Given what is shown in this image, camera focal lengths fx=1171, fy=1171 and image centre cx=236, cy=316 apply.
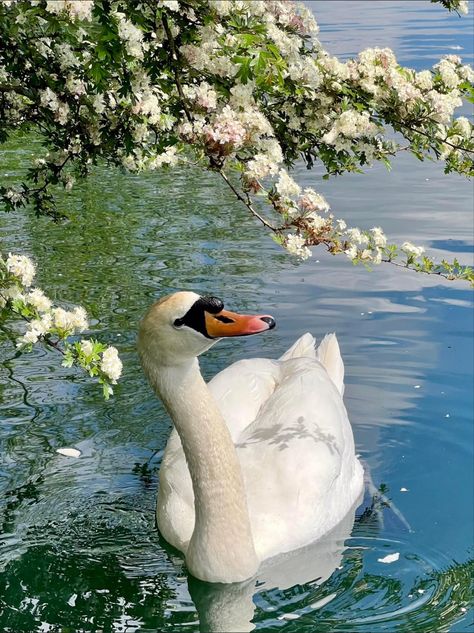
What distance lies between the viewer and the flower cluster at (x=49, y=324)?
15.0 ft

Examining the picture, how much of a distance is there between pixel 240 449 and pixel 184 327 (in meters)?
1.65

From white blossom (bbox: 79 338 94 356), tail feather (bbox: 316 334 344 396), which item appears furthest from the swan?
white blossom (bbox: 79 338 94 356)

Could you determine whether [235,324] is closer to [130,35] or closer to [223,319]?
[223,319]

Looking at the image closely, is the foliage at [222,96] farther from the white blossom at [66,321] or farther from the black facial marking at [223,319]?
the black facial marking at [223,319]

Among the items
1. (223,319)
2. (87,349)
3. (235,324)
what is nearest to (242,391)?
(223,319)

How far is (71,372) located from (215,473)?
11.2ft

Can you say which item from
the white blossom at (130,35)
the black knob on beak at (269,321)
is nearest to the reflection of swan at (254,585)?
the black knob on beak at (269,321)

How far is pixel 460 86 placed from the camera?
5.88 metres

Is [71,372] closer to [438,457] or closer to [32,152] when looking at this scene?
[438,457]

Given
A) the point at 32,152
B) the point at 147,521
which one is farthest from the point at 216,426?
the point at 32,152

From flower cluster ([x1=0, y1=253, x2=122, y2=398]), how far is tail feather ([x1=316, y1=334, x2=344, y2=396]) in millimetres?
3657

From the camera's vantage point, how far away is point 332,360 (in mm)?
8320

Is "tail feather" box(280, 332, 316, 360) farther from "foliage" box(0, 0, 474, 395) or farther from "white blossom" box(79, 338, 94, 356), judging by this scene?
"white blossom" box(79, 338, 94, 356)

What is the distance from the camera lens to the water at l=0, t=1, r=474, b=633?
20.3 ft
